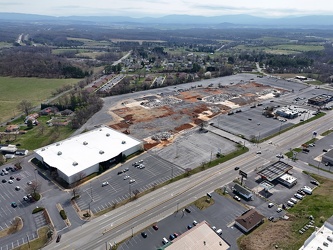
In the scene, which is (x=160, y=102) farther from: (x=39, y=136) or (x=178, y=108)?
(x=39, y=136)

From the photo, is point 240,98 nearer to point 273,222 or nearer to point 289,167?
point 289,167

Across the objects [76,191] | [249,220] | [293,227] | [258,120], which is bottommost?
[76,191]

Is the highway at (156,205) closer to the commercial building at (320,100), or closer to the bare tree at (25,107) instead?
the commercial building at (320,100)

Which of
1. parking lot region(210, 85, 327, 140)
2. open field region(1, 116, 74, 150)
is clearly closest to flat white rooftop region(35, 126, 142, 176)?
open field region(1, 116, 74, 150)

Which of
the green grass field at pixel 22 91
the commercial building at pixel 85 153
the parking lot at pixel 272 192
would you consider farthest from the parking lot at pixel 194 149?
the green grass field at pixel 22 91

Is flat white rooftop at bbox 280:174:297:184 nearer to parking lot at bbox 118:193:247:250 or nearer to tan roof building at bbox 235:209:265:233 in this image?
parking lot at bbox 118:193:247:250

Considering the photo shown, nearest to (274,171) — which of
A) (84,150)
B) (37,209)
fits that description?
(84,150)

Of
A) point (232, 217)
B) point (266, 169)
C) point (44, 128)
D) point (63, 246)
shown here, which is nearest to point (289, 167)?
point (266, 169)
